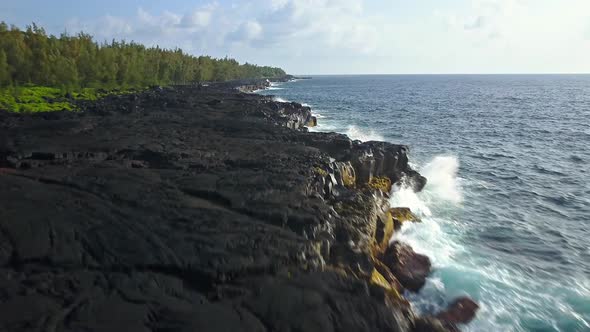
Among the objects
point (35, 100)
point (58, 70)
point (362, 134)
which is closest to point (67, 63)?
point (58, 70)

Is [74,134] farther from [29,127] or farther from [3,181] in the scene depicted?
[3,181]

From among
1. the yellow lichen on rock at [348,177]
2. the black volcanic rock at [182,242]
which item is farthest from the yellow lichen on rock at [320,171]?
the yellow lichen on rock at [348,177]

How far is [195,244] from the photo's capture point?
1246cm

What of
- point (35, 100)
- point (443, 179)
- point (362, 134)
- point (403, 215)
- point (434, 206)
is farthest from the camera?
point (362, 134)

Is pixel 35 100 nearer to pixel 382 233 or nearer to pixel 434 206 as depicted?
pixel 434 206

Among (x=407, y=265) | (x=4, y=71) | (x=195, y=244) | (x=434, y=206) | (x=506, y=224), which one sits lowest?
(x=506, y=224)

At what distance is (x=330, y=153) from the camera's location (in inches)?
1066

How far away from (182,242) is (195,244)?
1.46ft

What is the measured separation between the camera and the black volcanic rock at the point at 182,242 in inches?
382

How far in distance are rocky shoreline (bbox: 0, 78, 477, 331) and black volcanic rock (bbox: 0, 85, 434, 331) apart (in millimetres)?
43

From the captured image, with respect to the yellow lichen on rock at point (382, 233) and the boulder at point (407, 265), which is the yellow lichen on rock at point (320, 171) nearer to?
the yellow lichen on rock at point (382, 233)

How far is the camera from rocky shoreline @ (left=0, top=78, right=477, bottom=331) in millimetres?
9773

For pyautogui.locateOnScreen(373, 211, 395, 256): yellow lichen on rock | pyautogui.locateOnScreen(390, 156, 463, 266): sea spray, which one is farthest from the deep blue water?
pyautogui.locateOnScreen(373, 211, 395, 256): yellow lichen on rock

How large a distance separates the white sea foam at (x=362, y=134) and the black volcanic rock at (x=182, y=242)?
2418cm
